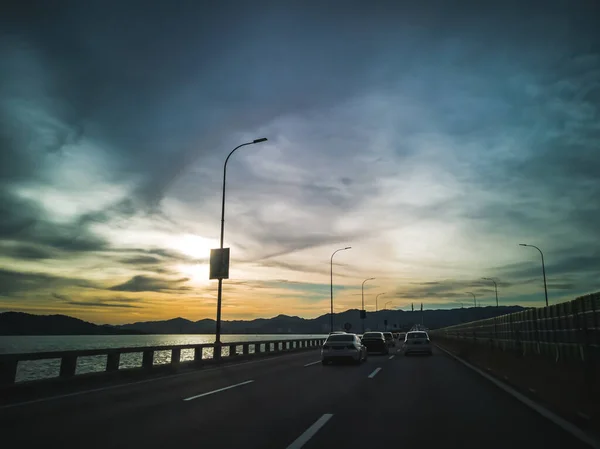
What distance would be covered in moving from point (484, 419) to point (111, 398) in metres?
8.52

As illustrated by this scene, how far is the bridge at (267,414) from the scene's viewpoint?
6934 mm

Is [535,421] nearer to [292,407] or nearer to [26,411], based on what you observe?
[292,407]

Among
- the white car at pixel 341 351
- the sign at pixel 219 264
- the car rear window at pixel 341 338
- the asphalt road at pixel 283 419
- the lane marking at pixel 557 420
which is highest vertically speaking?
the sign at pixel 219 264

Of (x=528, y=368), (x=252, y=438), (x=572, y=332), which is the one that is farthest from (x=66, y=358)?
(x=572, y=332)

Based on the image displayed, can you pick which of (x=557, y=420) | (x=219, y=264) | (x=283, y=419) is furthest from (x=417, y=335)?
(x=283, y=419)

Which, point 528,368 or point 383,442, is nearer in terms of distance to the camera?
point 383,442

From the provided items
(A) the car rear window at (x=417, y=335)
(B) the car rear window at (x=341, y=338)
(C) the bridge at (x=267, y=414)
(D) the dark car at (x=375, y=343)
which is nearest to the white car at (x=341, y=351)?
(B) the car rear window at (x=341, y=338)

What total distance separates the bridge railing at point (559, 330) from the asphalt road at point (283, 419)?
2902 millimetres

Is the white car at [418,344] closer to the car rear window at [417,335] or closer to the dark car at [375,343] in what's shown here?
the car rear window at [417,335]

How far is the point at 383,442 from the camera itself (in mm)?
6859

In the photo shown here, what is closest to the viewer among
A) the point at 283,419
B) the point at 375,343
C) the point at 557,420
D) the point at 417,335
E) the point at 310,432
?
the point at 310,432

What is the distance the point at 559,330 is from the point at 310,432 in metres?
13.4

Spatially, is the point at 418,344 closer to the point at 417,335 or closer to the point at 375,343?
the point at 417,335

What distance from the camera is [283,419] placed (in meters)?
8.58
